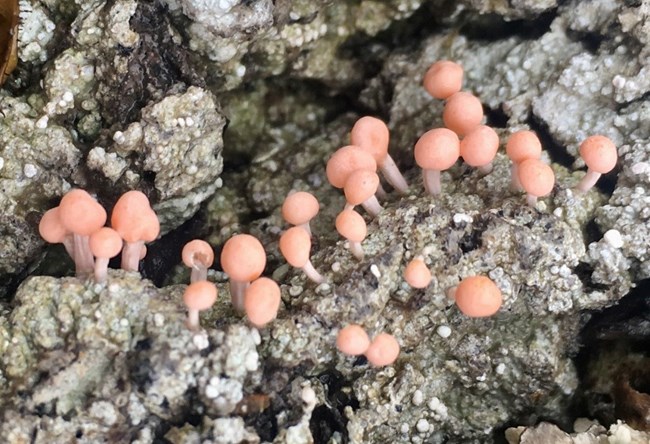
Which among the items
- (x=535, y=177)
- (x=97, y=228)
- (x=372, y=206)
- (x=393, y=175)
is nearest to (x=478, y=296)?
(x=535, y=177)

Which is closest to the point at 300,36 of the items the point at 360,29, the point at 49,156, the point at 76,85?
the point at 360,29

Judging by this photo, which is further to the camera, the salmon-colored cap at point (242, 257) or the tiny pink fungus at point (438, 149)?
the tiny pink fungus at point (438, 149)

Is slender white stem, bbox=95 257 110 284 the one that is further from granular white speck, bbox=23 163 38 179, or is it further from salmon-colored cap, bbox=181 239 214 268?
granular white speck, bbox=23 163 38 179

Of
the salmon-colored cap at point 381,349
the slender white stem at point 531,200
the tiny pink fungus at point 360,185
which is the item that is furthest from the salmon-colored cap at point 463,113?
the salmon-colored cap at point 381,349

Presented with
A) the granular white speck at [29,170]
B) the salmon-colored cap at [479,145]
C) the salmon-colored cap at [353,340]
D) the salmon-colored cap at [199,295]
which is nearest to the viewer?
the salmon-colored cap at [199,295]

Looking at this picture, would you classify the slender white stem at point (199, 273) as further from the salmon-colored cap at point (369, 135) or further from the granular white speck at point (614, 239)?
the granular white speck at point (614, 239)
